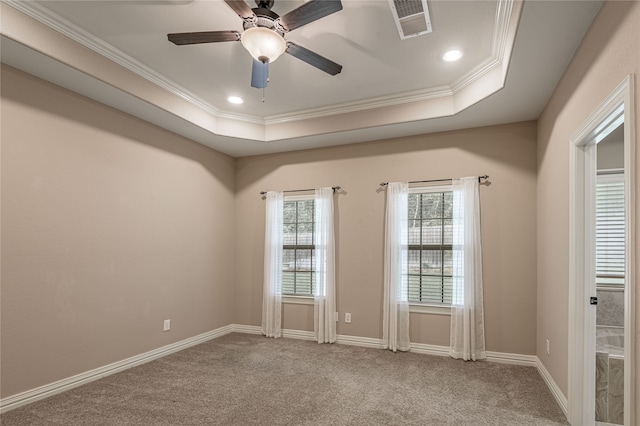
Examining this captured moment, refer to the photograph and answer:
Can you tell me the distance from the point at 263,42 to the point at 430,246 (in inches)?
124

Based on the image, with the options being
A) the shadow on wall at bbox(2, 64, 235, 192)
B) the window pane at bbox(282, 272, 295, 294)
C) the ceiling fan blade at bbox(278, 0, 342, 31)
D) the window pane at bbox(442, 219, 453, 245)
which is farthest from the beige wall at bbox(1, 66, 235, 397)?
the window pane at bbox(442, 219, 453, 245)

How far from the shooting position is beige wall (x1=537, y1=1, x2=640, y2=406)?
6.01 feet

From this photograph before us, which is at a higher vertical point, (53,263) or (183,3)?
(183,3)

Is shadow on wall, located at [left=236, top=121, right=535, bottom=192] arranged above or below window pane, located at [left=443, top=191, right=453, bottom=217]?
above

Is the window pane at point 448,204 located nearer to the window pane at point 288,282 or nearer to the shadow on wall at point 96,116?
the window pane at point 288,282

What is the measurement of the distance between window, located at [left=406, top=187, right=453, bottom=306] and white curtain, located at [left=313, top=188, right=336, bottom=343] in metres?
1.02

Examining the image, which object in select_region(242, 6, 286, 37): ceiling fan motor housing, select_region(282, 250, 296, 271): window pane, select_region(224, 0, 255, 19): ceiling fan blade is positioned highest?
select_region(242, 6, 286, 37): ceiling fan motor housing

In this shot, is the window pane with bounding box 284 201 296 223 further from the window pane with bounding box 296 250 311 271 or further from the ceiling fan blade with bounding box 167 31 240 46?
the ceiling fan blade with bounding box 167 31 240 46

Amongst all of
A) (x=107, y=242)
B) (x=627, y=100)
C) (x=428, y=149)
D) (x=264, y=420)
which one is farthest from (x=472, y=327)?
(x=107, y=242)

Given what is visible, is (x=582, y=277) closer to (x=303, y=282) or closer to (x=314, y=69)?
(x=314, y=69)

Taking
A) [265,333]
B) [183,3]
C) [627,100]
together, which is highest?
[183,3]

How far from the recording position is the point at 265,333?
5.04m

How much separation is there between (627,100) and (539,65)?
4.04ft

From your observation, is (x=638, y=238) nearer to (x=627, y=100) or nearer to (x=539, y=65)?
(x=627, y=100)
